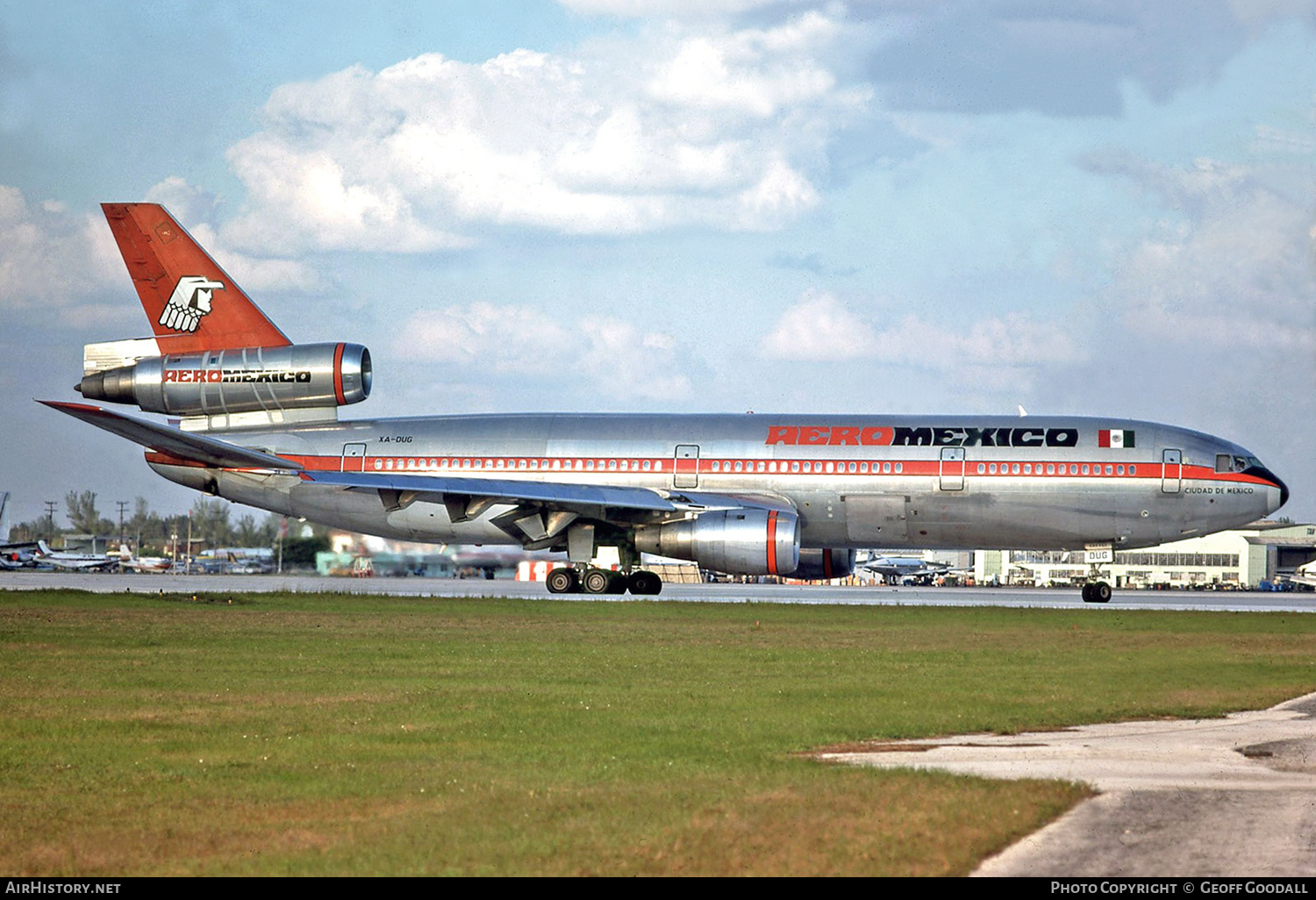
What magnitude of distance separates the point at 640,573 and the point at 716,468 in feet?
12.1

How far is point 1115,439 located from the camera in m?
33.7

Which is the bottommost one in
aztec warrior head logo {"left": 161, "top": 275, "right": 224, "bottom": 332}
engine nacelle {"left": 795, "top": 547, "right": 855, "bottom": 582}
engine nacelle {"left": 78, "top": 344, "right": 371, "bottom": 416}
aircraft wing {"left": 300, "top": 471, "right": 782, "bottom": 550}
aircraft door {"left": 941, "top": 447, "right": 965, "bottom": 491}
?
engine nacelle {"left": 795, "top": 547, "right": 855, "bottom": 582}

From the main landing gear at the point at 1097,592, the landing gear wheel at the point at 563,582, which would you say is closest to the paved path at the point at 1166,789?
the main landing gear at the point at 1097,592

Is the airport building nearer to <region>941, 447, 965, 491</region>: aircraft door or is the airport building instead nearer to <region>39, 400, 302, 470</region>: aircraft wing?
<region>941, 447, 965, 491</region>: aircraft door

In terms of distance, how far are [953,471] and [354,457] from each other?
15169mm

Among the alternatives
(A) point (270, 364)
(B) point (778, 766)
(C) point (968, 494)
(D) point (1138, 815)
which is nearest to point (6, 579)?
(A) point (270, 364)

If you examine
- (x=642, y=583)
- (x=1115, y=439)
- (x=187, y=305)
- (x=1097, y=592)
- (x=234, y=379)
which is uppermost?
(x=187, y=305)

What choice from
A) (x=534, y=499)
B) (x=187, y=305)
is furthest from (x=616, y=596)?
(x=187, y=305)

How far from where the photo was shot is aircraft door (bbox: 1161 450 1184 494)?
33312 mm

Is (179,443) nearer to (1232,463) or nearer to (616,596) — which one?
(616,596)

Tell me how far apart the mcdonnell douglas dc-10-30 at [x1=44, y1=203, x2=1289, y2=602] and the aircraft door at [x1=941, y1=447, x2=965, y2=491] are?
47 millimetres

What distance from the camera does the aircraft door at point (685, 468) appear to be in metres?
34.5

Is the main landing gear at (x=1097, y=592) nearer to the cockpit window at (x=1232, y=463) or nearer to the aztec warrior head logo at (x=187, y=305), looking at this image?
the cockpit window at (x=1232, y=463)

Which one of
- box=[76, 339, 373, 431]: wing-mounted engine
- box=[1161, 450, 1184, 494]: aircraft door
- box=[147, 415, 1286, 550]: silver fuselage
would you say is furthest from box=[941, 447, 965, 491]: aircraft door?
box=[76, 339, 373, 431]: wing-mounted engine
